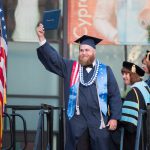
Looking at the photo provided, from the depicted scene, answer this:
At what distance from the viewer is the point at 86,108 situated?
22.0ft

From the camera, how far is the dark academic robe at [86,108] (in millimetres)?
6688

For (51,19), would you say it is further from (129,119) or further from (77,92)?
(129,119)

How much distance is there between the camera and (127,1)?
11461 mm

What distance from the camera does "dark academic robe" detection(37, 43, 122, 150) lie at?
21.9 feet

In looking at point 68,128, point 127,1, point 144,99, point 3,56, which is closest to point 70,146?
point 68,128

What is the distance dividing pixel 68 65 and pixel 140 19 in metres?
4.83

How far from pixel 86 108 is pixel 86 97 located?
0.13 m

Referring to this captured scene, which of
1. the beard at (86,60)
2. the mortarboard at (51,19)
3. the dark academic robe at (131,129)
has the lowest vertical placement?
the dark academic robe at (131,129)

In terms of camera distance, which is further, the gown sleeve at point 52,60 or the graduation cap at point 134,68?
the graduation cap at point 134,68

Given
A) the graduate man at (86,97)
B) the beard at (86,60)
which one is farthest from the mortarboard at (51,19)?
the beard at (86,60)

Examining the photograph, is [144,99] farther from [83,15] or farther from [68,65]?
[83,15]

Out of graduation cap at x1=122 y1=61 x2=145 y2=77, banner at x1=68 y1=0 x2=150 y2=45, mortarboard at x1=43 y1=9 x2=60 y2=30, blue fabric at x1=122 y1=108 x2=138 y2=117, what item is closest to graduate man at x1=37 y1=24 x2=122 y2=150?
mortarboard at x1=43 y1=9 x2=60 y2=30

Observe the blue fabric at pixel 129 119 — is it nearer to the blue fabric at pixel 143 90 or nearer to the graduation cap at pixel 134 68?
the blue fabric at pixel 143 90

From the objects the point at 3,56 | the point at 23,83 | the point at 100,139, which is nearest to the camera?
the point at 100,139
